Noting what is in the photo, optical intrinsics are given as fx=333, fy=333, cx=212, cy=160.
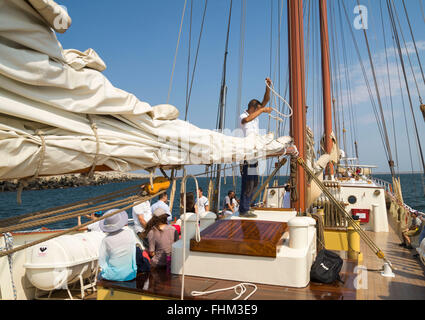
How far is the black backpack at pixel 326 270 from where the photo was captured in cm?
365

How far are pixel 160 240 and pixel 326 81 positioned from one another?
10.00 meters

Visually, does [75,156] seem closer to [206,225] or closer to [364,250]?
[206,225]

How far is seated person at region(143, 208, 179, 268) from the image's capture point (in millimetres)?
4227

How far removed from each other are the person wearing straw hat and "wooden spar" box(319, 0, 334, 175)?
25.8 feet

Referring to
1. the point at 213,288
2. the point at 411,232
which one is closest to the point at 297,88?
the point at 213,288

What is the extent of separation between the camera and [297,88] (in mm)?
5812

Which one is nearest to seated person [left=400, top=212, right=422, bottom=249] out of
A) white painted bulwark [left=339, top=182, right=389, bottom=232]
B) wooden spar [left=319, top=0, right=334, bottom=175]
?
white painted bulwark [left=339, top=182, right=389, bottom=232]

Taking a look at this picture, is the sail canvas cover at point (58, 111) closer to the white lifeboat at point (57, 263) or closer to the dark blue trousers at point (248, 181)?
the dark blue trousers at point (248, 181)

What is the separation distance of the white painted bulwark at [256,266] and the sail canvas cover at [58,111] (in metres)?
1.73

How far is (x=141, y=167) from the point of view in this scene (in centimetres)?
235

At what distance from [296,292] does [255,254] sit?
552 mm

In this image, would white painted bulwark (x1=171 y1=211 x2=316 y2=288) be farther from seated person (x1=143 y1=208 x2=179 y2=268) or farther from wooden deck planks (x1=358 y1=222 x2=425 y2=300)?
wooden deck planks (x1=358 y1=222 x2=425 y2=300)

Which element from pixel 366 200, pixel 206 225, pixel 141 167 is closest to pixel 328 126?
pixel 366 200

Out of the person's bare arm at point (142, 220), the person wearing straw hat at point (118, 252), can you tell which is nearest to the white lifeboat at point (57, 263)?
the person's bare arm at point (142, 220)
